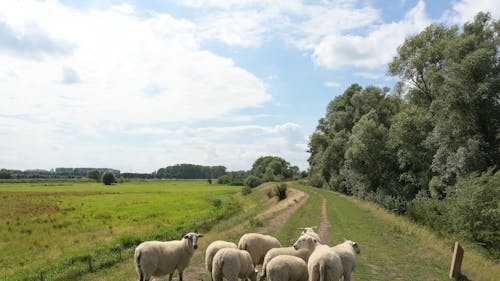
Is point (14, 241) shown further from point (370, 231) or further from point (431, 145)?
point (431, 145)

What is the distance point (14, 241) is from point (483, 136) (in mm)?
37629

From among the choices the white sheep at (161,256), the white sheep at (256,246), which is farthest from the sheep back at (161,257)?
the white sheep at (256,246)

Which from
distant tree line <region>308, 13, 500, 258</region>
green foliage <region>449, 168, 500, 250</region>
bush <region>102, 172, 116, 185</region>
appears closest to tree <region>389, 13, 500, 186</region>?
distant tree line <region>308, 13, 500, 258</region>

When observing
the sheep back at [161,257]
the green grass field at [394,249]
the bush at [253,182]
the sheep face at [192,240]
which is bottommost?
the green grass field at [394,249]

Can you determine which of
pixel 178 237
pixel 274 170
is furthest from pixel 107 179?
pixel 178 237

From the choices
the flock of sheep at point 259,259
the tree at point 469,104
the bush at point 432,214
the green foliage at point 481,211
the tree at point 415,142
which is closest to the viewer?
the flock of sheep at point 259,259

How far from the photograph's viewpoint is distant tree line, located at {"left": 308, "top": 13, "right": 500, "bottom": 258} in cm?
2356

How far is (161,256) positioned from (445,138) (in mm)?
26198

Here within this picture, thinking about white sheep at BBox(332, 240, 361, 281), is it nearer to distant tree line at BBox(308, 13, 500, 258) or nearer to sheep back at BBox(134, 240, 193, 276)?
sheep back at BBox(134, 240, 193, 276)

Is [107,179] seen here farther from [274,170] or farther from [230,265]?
[230,265]

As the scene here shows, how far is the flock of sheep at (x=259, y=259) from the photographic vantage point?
34.9ft

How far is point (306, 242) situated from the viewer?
1211 centimetres

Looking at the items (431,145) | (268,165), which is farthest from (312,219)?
(268,165)

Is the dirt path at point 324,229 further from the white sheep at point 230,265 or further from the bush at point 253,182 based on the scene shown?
the bush at point 253,182
